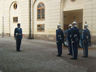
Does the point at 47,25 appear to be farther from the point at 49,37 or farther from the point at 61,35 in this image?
the point at 61,35

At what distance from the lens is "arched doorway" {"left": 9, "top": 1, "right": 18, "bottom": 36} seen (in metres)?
23.0

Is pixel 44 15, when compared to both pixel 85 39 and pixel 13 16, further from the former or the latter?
pixel 85 39

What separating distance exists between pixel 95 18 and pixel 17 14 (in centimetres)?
1233

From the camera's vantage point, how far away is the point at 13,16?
23297 millimetres

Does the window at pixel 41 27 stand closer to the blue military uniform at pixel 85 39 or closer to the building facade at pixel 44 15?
the building facade at pixel 44 15

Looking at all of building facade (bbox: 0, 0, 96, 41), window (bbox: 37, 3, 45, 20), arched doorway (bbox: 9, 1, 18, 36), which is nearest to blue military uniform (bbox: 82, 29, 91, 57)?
building facade (bbox: 0, 0, 96, 41)

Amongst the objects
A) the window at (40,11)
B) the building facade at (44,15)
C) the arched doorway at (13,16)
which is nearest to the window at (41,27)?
the building facade at (44,15)

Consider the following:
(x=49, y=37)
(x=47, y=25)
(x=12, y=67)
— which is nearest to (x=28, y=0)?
(x=47, y=25)

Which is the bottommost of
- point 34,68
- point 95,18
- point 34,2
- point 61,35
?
point 34,68

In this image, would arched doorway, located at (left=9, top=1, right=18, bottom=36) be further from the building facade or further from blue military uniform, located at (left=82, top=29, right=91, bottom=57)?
blue military uniform, located at (left=82, top=29, right=91, bottom=57)

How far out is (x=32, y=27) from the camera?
20.5 meters

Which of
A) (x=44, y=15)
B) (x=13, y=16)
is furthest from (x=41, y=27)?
(x=13, y=16)

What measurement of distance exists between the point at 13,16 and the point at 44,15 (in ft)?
21.2

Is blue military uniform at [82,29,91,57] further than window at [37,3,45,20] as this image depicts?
No
